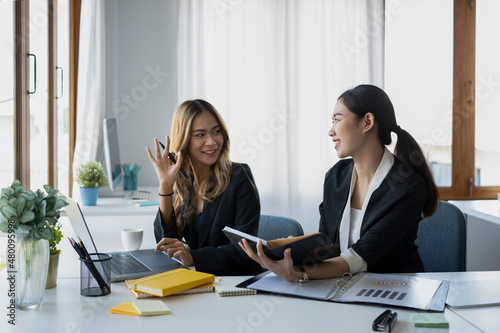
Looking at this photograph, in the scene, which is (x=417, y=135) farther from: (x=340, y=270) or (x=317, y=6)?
(x=340, y=270)

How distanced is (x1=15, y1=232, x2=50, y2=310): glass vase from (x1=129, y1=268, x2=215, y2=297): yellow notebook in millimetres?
235

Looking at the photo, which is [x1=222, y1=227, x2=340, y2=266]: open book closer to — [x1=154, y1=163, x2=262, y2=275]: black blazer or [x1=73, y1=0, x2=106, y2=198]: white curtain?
[x1=154, y1=163, x2=262, y2=275]: black blazer

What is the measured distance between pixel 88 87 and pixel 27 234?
215cm

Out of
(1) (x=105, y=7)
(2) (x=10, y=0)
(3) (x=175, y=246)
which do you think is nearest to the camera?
(3) (x=175, y=246)

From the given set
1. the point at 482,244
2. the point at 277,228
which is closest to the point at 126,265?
the point at 277,228

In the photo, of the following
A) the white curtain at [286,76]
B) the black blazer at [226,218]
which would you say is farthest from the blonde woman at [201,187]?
the white curtain at [286,76]

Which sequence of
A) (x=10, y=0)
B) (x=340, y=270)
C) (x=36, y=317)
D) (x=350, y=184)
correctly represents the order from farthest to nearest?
(x=10, y=0)
(x=350, y=184)
(x=340, y=270)
(x=36, y=317)

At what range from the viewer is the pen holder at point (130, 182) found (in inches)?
141

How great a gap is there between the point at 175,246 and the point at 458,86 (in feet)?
10.1

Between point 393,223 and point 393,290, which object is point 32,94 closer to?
point 393,223

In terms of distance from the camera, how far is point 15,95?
212cm

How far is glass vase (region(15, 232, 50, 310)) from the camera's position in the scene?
119cm

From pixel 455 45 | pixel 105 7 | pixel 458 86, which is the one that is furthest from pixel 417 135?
pixel 105 7

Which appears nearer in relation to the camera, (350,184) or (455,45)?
(350,184)
